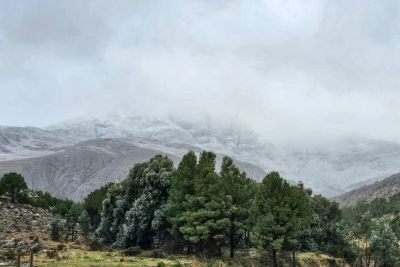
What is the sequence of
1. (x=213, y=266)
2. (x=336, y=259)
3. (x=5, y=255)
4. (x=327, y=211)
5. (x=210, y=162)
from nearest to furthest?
1. (x=5, y=255)
2. (x=213, y=266)
3. (x=210, y=162)
4. (x=336, y=259)
5. (x=327, y=211)

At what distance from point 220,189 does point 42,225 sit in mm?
37167

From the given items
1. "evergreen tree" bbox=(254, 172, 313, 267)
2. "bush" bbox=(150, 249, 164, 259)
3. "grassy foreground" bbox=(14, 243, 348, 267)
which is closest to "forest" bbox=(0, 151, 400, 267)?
"evergreen tree" bbox=(254, 172, 313, 267)

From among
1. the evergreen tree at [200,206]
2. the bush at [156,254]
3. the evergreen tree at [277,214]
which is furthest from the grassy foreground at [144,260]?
the evergreen tree at [277,214]

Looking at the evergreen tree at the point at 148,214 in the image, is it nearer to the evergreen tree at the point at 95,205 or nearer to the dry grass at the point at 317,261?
the dry grass at the point at 317,261

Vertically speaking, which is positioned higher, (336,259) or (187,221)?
(187,221)

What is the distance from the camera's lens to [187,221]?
3591 cm

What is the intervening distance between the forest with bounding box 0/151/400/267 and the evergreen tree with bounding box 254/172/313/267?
11 cm

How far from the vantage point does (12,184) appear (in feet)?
197

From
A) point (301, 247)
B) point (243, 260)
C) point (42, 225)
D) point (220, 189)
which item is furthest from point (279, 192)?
point (42, 225)

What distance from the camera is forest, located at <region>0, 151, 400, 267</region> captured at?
34.7 meters

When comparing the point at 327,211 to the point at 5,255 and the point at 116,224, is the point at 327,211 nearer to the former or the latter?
the point at 116,224

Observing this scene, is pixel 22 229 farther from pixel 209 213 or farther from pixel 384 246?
pixel 384 246

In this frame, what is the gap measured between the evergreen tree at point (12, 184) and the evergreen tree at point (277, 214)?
50387 mm

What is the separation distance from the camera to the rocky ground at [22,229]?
34.1 metres
